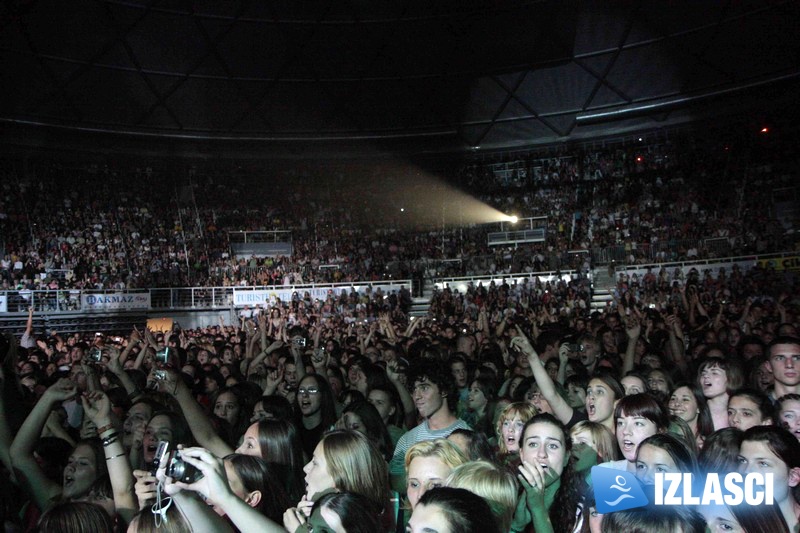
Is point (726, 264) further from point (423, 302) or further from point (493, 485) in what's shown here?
point (493, 485)

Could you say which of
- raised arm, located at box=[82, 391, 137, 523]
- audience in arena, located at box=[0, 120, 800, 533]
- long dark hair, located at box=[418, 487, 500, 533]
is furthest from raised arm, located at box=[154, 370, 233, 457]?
long dark hair, located at box=[418, 487, 500, 533]

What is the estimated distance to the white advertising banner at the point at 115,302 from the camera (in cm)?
2227

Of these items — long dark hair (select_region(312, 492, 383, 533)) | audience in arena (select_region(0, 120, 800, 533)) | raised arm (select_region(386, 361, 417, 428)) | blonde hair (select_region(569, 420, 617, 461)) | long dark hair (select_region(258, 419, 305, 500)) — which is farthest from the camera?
raised arm (select_region(386, 361, 417, 428))

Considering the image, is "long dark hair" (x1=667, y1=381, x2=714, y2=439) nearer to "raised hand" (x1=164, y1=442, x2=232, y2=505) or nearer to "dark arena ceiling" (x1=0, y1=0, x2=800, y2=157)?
"raised hand" (x1=164, y1=442, x2=232, y2=505)

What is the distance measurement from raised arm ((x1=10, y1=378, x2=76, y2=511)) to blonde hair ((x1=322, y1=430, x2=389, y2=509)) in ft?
5.47

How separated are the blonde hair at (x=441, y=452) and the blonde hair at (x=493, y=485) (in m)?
0.27

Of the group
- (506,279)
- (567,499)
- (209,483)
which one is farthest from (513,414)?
(506,279)

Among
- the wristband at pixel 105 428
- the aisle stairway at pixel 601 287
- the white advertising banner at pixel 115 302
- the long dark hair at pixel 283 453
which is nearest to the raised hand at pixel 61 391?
the wristband at pixel 105 428

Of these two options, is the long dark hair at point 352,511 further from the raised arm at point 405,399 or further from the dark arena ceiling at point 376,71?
the dark arena ceiling at point 376,71

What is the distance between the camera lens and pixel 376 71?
25.1 metres

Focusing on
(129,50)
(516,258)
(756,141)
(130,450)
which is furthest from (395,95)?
(130,450)

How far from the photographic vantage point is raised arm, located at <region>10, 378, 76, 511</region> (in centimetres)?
376

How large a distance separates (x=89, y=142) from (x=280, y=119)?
7.17 metres

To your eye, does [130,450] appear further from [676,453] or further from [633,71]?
[633,71]
